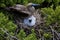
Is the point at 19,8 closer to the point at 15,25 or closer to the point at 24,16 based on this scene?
the point at 24,16

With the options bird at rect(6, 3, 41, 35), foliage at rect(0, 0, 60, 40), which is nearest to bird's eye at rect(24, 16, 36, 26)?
bird at rect(6, 3, 41, 35)

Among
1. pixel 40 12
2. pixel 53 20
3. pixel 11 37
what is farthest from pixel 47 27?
pixel 11 37

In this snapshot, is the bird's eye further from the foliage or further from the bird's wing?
the foliage

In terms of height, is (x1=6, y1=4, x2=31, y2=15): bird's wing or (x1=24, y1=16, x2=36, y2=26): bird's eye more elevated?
(x1=6, y1=4, x2=31, y2=15): bird's wing

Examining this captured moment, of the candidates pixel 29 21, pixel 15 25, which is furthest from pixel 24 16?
pixel 15 25

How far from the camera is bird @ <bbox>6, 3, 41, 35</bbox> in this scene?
257 cm

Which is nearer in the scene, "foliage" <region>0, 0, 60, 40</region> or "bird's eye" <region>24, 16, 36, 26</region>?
"foliage" <region>0, 0, 60, 40</region>

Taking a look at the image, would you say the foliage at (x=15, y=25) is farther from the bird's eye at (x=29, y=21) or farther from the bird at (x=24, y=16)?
the bird's eye at (x=29, y=21)

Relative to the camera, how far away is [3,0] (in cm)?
254

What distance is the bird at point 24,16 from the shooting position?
2.57 metres

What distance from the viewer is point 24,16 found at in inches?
103

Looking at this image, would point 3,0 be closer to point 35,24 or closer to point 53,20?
point 35,24

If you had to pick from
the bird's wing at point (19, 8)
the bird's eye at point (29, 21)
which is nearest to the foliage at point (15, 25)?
the bird's wing at point (19, 8)

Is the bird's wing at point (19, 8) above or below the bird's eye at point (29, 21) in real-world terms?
→ above
